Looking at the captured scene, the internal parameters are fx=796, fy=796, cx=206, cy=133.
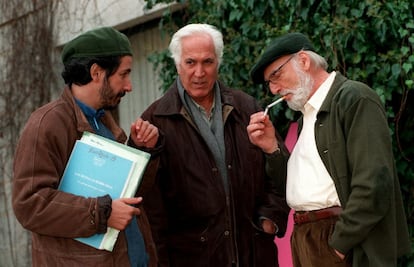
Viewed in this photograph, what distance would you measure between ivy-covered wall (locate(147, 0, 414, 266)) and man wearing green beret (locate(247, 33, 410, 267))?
1467 millimetres

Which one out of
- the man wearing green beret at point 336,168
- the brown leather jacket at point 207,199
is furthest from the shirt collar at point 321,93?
the brown leather jacket at point 207,199

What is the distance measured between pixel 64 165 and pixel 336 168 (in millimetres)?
1092

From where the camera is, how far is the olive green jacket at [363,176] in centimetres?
308

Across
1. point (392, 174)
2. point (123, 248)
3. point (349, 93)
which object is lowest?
point (123, 248)

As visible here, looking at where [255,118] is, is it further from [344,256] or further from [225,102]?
[344,256]

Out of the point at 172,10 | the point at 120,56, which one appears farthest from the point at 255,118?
the point at 172,10

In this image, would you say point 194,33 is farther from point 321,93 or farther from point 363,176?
point 363,176

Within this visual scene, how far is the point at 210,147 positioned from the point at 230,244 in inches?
19.5

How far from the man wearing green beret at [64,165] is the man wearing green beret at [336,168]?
674mm

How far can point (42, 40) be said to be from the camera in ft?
25.3

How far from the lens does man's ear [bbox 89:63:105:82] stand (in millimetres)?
3311

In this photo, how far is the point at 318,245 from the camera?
3.35m

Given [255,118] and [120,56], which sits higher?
[120,56]

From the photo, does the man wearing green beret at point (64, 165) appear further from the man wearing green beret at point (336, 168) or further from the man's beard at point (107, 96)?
the man wearing green beret at point (336, 168)
